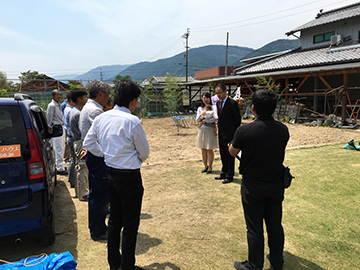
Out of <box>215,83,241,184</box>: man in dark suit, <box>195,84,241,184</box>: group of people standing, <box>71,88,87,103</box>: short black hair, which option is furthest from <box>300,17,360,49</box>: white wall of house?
<box>71,88,87,103</box>: short black hair

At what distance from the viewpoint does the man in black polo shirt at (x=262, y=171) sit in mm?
2088

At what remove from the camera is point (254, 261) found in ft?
7.22

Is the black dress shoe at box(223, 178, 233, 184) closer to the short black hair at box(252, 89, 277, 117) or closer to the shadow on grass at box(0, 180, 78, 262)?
the shadow on grass at box(0, 180, 78, 262)

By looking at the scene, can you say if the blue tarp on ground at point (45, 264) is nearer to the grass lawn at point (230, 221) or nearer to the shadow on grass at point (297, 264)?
the grass lawn at point (230, 221)

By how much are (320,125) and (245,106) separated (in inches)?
257

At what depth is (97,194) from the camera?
2898 mm

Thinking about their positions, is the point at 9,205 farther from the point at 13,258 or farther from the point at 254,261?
the point at 254,261

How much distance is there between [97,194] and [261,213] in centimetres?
184

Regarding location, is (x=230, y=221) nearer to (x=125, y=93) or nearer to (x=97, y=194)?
(x=97, y=194)

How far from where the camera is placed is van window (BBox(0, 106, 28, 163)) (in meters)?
2.33

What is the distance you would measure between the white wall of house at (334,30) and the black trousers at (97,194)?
20439 mm

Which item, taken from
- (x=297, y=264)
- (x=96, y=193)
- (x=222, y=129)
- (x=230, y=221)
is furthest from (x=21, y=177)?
(x=222, y=129)

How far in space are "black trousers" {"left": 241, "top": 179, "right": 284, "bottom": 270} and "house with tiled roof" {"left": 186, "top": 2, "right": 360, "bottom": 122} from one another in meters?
13.1

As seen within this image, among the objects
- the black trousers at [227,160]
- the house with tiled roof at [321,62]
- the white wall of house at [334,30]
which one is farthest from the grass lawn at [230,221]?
the white wall of house at [334,30]
